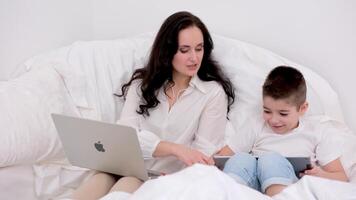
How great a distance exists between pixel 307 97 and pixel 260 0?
0.44 m

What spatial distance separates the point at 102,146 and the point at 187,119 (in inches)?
13.7

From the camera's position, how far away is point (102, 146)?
126cm

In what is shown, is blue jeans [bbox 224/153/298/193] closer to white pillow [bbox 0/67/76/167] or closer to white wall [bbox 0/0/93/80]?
white pillow [bbox 0/67/76/167]

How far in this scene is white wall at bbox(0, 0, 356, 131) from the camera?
1663 millimetres

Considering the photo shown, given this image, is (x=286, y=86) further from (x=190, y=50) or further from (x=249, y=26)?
(x=249, y=26)

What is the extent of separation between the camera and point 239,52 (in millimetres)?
1632

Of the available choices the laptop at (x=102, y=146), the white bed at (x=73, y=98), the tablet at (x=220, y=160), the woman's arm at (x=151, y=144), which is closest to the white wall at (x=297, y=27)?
the white bed at (x=73, y=98)

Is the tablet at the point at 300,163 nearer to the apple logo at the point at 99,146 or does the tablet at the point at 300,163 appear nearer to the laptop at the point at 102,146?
the laptop at the point at 102,146

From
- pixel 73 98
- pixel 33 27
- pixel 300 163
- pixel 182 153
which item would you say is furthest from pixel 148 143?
pixel 33 27

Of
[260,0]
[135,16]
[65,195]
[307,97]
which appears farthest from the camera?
[135,16]

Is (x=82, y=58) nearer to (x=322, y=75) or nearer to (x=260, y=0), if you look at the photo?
(x=260, y=0)

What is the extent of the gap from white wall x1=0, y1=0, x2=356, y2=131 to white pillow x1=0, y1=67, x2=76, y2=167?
24cm

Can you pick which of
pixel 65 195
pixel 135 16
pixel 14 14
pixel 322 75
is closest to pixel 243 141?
pixel 322 75

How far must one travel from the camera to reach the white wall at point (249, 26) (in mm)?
1663
